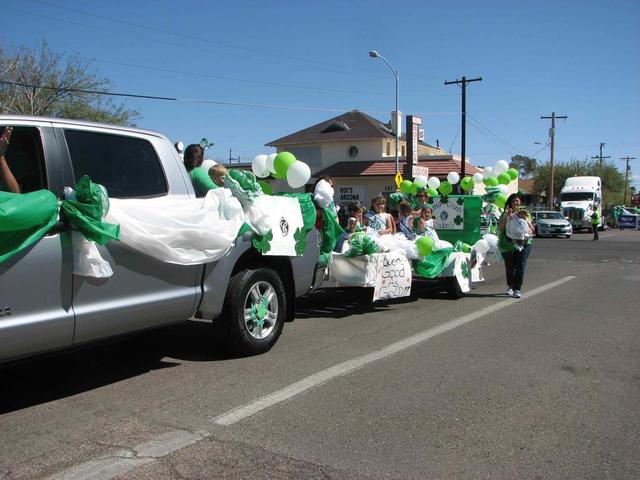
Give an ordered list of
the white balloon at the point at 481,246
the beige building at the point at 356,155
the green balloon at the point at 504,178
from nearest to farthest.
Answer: the white balloon at the point at 481,246 < the green balloon at the point at 504,178 < the beige building at the point at 356,155

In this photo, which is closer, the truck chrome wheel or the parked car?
the truck chrome wheel

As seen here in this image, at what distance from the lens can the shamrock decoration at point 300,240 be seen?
6.03 meters

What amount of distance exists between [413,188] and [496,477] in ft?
26.9

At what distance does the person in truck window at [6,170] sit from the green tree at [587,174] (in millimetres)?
78308

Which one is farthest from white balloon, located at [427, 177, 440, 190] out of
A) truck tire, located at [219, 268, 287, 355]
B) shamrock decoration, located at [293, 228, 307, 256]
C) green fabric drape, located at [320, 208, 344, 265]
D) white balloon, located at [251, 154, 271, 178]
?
truck tire, located at [219, 268, 287, 355]

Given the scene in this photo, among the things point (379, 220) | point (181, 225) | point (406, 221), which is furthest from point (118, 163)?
point (406, 221)

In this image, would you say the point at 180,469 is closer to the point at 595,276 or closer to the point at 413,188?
the point at 413,188

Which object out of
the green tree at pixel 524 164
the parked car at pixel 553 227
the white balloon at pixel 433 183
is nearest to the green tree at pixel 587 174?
the green tree at pixel 524 164

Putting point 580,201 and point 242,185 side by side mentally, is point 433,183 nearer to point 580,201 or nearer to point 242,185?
point 242,185

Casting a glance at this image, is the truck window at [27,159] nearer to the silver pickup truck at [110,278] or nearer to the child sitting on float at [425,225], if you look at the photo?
the silver pickup truck at [110,278]

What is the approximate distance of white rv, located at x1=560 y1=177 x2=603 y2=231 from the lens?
39.9m

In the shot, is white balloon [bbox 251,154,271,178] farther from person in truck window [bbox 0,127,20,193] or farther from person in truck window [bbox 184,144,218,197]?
person in truck window [bbox 0,127,20,193]

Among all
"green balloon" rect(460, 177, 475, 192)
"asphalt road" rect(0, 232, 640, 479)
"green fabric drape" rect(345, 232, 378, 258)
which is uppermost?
"green balloon" rect(460, 177, 475, 192)

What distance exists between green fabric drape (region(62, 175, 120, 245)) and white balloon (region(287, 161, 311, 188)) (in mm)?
3098
